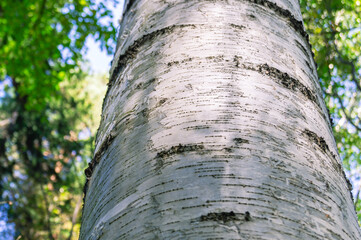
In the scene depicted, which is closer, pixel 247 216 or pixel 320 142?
pixel 247 216

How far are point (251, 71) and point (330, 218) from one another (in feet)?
1.38

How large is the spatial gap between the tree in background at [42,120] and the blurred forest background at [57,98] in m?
0.02

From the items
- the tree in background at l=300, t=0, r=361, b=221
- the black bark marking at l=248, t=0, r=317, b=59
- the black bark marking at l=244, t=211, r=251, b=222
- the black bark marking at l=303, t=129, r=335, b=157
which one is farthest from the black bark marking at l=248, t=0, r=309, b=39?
the tree in background at l=300, t=0, r=361, b=221

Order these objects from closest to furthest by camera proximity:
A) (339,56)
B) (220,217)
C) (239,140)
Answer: (220,217), (239,140), (339,56)

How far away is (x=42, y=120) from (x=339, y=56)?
5241mm

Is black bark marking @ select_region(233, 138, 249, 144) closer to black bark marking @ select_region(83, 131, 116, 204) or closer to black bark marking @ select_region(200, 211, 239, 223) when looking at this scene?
black bark marking @ select_region(200, 211, 239, 223)

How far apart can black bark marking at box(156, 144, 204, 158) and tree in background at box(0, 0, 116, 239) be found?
4890 millimetres

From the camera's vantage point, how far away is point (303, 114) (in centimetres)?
92

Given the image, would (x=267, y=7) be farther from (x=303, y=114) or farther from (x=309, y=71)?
(x=303, y=114)

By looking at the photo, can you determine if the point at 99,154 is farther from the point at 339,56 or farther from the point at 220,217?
the point at 339,56

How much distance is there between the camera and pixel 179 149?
0.77 metres

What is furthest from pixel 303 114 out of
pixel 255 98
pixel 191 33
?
pixel 191 33

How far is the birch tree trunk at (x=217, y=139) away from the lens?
0.66 metres

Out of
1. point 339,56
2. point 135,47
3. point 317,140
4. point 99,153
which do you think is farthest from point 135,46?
point 339,56
